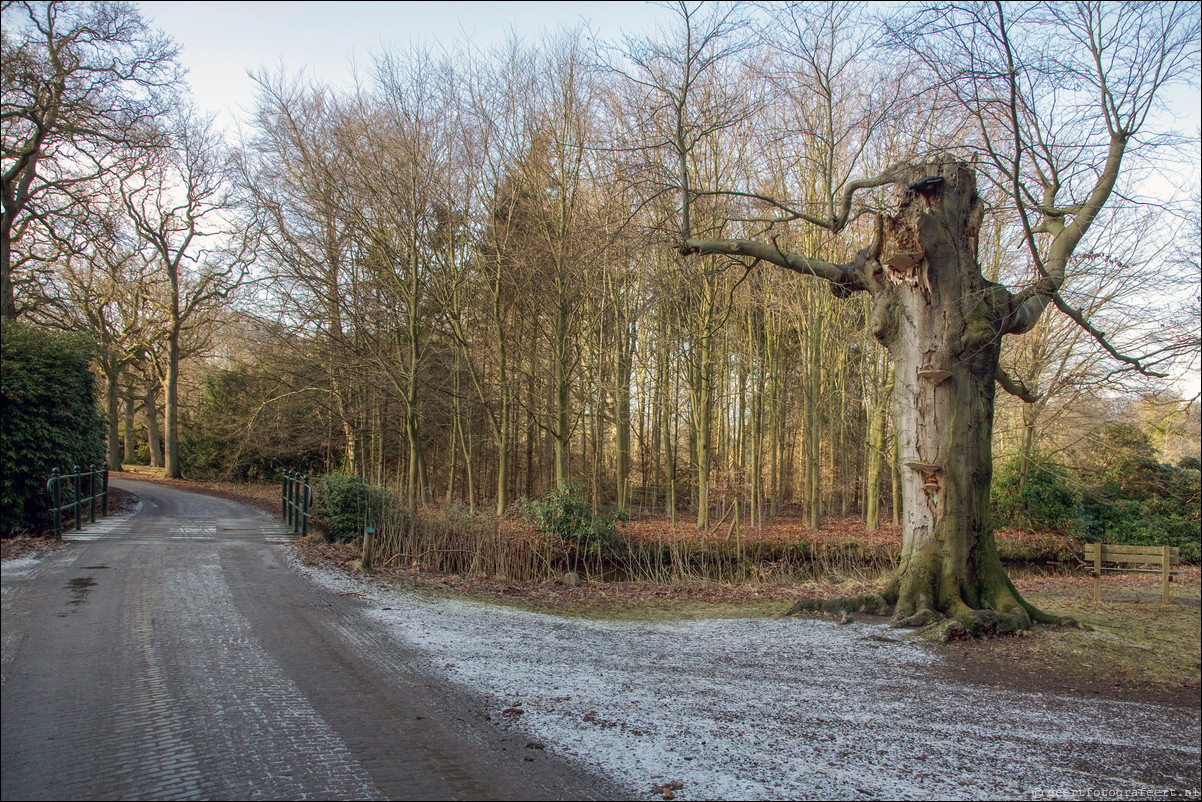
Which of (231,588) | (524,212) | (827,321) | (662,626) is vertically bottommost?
(662,626)

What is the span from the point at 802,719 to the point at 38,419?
651cm

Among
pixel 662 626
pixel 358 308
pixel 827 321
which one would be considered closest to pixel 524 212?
pixel 358 308

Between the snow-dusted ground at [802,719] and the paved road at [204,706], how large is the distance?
0.48 meters

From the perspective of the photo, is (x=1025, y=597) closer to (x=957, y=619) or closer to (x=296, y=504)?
(x=957, y=619)

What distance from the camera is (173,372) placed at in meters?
26.4

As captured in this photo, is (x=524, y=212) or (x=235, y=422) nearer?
(x=524, y=212)

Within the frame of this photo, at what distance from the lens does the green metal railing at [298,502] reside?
11891 mm

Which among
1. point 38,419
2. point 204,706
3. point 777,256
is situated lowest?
point 204,706

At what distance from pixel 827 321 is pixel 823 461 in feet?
26.7

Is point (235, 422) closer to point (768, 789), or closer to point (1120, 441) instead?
point (768, 789)

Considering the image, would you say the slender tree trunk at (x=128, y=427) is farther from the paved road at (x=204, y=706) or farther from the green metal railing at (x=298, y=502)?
the paved road at (x=204, y=706)

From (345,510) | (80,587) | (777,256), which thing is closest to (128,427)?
(345,510)

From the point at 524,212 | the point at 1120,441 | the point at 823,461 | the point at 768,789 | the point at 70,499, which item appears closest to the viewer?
the point at 768,789

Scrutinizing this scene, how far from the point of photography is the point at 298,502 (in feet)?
40.7
